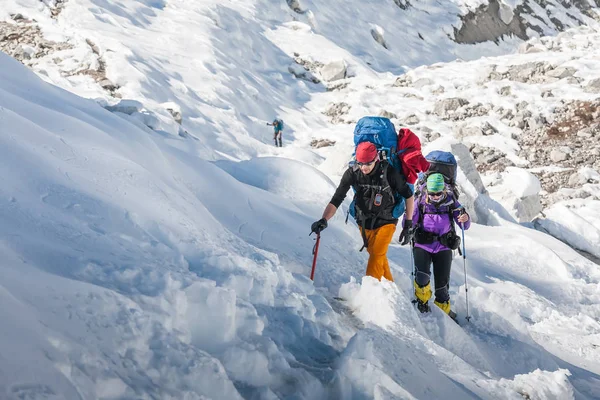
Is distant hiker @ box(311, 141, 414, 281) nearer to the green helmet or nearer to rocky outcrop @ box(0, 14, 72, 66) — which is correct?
the green helmet

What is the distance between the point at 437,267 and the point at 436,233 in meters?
0.37

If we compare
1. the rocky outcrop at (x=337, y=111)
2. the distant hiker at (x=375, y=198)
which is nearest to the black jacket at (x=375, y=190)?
the distant hiker at (x=375, y=198)

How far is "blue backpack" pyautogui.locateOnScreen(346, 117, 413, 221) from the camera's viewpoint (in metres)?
4.59

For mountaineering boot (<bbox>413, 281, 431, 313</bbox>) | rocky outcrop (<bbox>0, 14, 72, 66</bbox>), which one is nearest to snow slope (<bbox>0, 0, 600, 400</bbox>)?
mountaineering boot (<bbox>413, 281, 431, 313</bbox>)

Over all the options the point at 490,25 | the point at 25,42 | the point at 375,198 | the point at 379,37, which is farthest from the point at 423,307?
the point at 490,25

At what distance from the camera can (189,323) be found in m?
2.51

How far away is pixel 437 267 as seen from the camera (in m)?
5.04

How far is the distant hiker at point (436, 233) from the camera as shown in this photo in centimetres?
491

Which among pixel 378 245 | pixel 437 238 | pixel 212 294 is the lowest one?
pixel 378 245

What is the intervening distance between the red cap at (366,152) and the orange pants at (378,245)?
765mm

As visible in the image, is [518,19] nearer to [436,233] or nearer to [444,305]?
[436,233]

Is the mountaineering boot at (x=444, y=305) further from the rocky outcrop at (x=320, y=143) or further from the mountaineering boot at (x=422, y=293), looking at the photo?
the rocky outcrop at (x=320, y=143)

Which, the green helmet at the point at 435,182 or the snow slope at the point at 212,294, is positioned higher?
the green helmet at the point at 435,182

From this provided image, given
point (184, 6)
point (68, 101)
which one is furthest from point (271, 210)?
point (184, 6)
